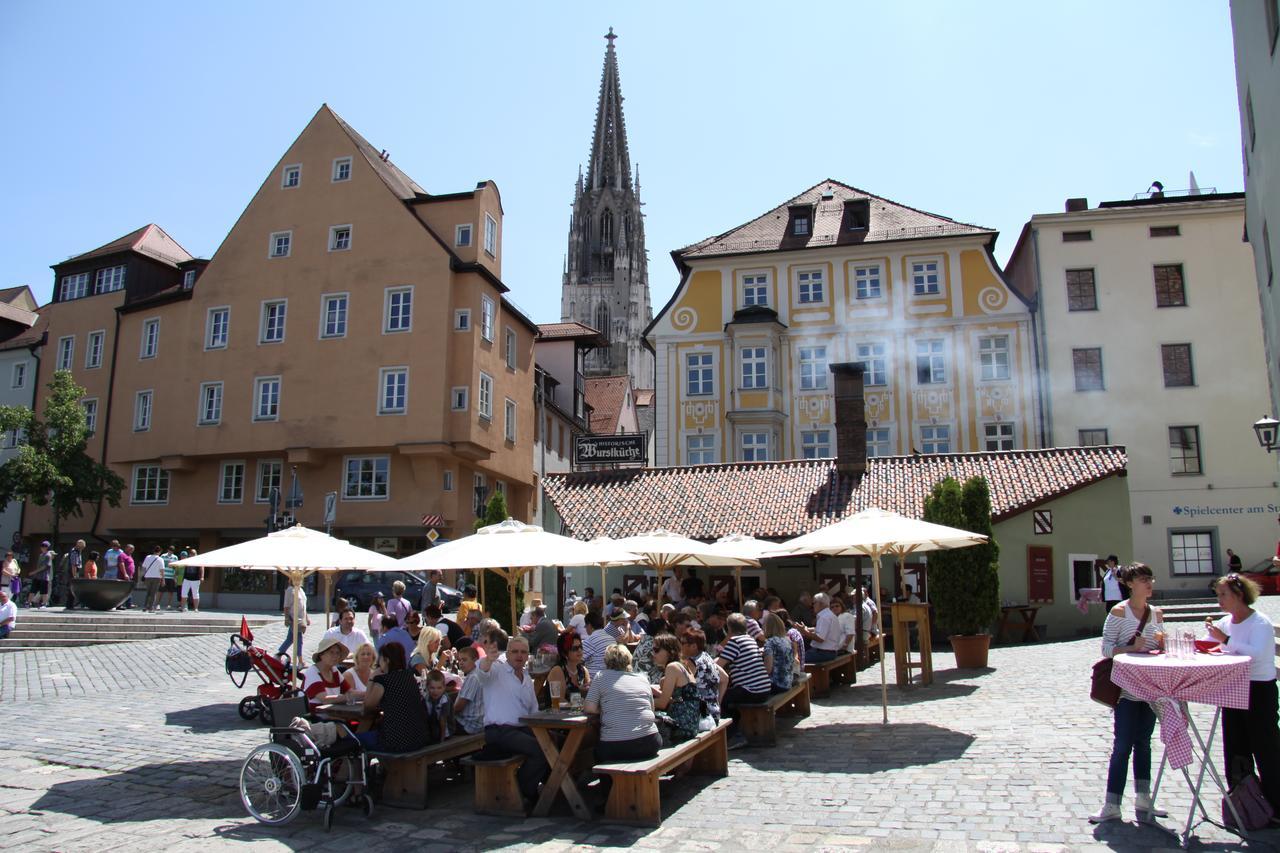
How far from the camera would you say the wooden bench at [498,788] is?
7930 mm

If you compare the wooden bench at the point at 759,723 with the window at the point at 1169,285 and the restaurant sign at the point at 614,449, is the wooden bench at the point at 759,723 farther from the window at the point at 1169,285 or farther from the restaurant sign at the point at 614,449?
the window at the point at 1169,285

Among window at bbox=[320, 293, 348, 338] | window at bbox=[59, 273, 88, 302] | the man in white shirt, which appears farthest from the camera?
window at bbox=[59, 273, 88, 302]

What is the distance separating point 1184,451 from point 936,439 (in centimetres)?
793

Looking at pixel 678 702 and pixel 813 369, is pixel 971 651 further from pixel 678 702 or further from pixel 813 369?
pixel 813 369

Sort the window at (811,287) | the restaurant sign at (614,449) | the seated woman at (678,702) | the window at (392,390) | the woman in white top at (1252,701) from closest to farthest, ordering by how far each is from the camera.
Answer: the woman in white top at (1252,701)
the seated woman at (678,702)
the restaurant sign at (614,449)
the window at (392,390)
the window at (811,287)

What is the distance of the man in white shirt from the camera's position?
8102mm

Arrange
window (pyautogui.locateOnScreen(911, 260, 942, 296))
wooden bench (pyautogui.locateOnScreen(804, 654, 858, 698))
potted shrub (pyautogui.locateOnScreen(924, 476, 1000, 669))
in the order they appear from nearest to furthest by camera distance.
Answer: wooden bench (pyautogui.locateOnScreen(804, 654, 858, 698)) < potted shrub (pyautogui.locateOnScreen(924, 476, 1000, 669)) < window (pyautogui.locateOnScreen(911, 260, 942, 296))

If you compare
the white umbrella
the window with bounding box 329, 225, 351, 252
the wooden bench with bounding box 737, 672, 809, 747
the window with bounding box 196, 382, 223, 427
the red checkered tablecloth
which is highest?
the window with bounding box 329, 225, 351, 252

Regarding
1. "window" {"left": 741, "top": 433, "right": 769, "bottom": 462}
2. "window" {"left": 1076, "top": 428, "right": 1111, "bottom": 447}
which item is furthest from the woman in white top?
"window" {"left": 741, "top": 433, "right": 769, "bottom": 462}

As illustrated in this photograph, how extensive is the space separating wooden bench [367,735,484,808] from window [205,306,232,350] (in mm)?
31890

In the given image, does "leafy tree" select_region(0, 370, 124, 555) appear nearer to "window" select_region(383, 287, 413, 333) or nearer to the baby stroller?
"window" select_region(383, 287, 413, 333)

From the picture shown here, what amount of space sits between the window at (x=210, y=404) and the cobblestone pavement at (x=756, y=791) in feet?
79.3

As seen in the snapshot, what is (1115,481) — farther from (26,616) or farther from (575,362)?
(575,362)

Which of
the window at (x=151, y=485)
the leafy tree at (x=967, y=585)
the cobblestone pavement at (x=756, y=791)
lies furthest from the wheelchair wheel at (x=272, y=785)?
the window at (x=151, y=485)
